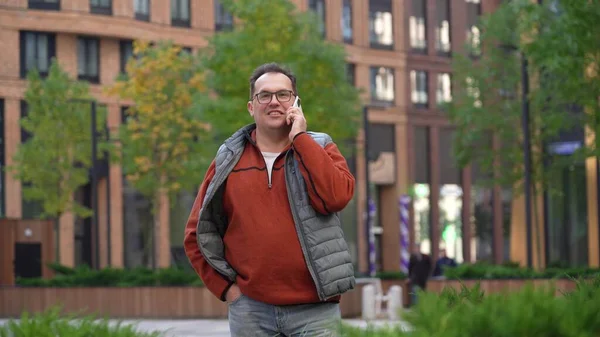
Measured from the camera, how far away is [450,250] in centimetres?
7075

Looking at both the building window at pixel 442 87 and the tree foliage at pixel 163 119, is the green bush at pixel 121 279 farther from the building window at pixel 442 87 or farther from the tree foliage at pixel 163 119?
the building window at pixel 442 87

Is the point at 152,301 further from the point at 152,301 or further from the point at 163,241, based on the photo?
the point at 163,241

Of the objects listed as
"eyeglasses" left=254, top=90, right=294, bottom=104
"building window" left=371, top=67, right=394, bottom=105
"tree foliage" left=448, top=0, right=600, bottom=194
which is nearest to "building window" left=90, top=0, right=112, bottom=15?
"building window" left=371, top=67, right=394, bottom=105

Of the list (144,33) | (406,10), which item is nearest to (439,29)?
(406,10)

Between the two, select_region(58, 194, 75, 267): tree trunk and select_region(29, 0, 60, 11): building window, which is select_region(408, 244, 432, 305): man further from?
select_region(29, 0, 60, 11): building window

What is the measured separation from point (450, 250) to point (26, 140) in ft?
78.2

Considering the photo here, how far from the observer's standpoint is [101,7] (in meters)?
59.1

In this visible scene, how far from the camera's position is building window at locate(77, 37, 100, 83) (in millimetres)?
59312

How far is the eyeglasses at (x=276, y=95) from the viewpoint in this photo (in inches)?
234

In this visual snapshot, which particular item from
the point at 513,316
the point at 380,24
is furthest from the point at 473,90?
the point at 513,316

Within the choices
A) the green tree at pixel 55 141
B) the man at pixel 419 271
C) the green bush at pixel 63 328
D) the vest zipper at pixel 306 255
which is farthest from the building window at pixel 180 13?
the green bush at pixel 63 328

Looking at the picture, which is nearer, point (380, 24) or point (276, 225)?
point (276, 225)

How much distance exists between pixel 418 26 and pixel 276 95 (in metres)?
66.2

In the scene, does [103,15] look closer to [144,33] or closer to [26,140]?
[144,33]
